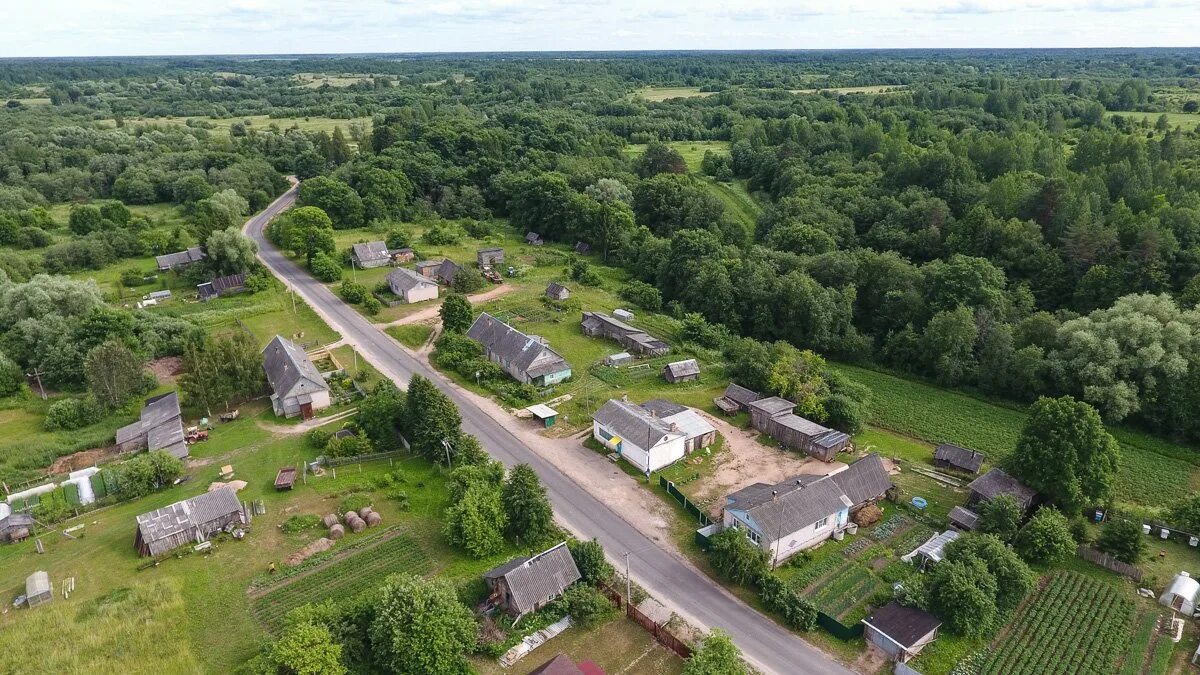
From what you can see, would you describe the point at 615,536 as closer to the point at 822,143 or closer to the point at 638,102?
the point at 822,143

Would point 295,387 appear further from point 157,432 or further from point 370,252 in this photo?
point 370,252

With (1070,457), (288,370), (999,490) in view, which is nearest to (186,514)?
(288,370)

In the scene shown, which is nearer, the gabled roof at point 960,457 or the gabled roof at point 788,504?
the gabled roof at point 788,504

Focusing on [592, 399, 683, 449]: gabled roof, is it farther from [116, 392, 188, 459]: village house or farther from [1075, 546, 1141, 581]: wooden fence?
[116, 392, 188, 459]: village house

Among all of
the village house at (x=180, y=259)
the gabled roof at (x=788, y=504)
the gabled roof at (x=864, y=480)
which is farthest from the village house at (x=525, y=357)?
the village house at (x=180, y=259)

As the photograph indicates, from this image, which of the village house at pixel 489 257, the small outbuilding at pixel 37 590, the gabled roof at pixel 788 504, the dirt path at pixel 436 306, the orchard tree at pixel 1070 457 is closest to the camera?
the small outbuilding at pixel 37 590

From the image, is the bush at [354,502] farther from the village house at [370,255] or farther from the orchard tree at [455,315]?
the village house at [370,255]

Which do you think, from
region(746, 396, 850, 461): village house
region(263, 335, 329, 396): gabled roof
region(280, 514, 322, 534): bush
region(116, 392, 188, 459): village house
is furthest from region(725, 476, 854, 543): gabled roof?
region(116, 392, 188, 459): village house
